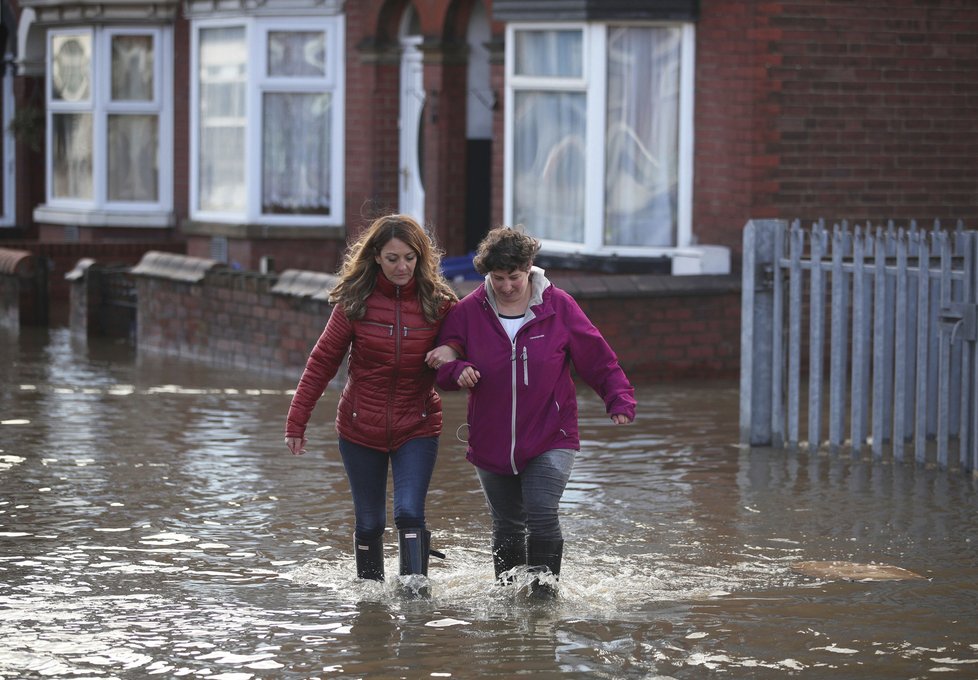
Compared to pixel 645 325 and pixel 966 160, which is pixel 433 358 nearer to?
pixel 645 325

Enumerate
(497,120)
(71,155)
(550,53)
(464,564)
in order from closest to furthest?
(464,564) → (550,53) → (497,120) → (71,155)

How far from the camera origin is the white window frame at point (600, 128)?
1481 cm

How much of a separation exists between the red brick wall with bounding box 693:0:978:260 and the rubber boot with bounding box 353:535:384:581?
7.69 meters

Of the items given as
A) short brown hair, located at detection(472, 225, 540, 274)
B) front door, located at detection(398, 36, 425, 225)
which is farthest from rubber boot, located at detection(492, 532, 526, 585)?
front door, located at detection(398, 36, 425, 225)

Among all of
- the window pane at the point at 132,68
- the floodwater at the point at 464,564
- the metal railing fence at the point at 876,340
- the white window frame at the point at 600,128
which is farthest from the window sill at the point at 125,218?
the metal railing fence at the point at 876,340

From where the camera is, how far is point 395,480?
702cm

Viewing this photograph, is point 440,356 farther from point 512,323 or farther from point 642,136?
point 642,136

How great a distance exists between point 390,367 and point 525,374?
504 mm

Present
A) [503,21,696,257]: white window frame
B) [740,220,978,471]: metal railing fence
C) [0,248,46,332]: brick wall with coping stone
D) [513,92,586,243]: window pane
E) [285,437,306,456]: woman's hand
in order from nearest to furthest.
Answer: [285,437,306,456]: woman's hand < [740,220,978,471]: metal railing fence < [503,21,696,257]: white window frame < [513,92,586,243]: window pane < [0,248,46,332]: brick wall with coping stone

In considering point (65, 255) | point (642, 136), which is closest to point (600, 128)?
point (642, 136)

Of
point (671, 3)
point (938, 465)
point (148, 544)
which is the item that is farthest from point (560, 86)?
point (148, 544)

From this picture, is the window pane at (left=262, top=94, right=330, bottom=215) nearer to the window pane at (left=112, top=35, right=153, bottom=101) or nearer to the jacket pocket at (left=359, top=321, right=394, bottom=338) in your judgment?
the window pane at (left=112, top=35, right=153, bottom=101)

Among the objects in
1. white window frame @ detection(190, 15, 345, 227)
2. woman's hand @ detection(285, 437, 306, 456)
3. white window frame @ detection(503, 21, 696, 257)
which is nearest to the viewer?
woman's hand @ detection(285, 437, 306, 456)

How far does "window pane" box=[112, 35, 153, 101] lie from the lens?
74.1 feet
